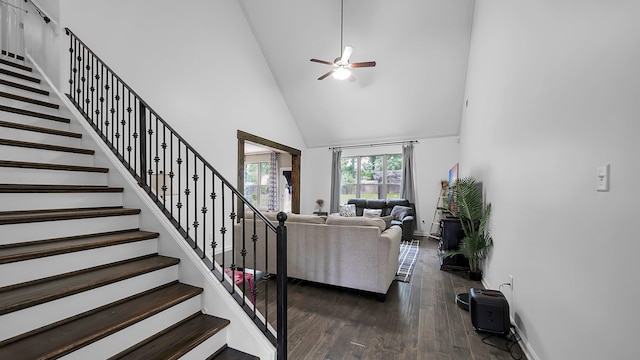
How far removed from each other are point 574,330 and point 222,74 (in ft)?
18.0

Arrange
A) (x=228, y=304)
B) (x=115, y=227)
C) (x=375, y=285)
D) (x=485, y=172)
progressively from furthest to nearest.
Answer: (x=485, y=172) → (x=375, y=285) → (x=115, y=227) → (x=228, y=304)

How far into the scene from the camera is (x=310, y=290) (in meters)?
3.23

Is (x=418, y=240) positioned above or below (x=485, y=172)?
below

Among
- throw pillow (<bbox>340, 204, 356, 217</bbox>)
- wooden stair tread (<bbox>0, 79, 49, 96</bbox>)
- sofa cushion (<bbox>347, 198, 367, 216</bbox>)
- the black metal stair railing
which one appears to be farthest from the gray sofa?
sofa cushion (<bbox>347, 198, 367, 216</bbox>)

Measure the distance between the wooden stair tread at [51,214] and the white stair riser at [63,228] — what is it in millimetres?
36

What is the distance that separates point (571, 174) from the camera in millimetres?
1474

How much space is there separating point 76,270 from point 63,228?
14.7 inches

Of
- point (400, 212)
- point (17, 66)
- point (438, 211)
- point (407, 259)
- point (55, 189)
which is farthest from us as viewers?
point (438, 211)

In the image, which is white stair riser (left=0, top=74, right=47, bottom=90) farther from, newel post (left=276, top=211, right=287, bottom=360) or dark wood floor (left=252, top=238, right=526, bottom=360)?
dark wood floor (left=252, top=238, right=526, bottom=360)

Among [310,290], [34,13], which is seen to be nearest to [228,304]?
[310,290]

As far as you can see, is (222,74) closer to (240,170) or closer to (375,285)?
(240,170)

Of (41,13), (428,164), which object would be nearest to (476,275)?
(428,164)

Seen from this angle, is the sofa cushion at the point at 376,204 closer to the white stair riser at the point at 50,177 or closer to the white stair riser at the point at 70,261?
the white stair riser at the point at 70,261

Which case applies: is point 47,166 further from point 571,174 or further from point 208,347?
point 571,174
